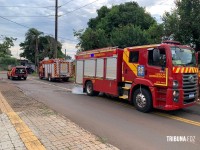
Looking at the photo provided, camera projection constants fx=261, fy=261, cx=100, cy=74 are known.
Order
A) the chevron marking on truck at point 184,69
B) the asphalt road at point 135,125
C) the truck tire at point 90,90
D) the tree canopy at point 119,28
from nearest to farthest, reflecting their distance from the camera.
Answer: the asphalt road at point 135,125 < the chevron marking on truck at point 184,69 < the truck tire at point 90,90 < the tree canopy at point 119,28

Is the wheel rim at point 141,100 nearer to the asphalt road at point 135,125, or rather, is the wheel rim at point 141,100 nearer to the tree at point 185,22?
the asphalt road at point 135,125

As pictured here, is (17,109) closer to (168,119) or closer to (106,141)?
(106,141)

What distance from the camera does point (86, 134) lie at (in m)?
6.61

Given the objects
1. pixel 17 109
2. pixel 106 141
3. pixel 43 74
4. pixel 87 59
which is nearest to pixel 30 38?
pixel 43 74

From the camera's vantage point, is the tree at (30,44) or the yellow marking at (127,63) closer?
the yellow marking at (127,63)

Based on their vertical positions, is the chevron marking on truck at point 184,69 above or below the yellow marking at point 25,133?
above

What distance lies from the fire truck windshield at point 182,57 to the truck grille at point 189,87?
467 millimetres

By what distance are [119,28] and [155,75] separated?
25568 millimetres

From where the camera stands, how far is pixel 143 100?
10062mm

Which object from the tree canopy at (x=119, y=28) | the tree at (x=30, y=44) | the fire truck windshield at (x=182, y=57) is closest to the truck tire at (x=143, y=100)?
the fire truck windshield at (x=182, y=57)

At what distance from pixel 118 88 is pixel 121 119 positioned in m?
3.35

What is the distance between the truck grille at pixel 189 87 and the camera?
30.6 ft

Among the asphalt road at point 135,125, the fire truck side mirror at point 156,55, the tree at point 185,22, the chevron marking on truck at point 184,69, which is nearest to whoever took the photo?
the asphalt road at point 135,125

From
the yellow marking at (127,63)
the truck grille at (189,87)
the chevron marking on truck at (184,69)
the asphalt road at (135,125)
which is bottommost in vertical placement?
the asphalt road at (135,125)
